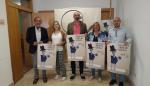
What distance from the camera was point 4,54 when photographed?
3.15 metres

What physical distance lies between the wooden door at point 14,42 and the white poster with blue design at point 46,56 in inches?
22.0

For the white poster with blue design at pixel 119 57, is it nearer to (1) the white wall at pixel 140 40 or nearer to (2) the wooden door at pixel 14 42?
(1) the white wall at pixel 140 40

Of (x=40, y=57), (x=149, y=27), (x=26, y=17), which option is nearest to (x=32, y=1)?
(x=26, y=17)

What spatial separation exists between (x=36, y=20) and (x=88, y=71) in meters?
1.86

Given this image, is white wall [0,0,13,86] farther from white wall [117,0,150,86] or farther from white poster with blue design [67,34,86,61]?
white wall [117,0,150,86]

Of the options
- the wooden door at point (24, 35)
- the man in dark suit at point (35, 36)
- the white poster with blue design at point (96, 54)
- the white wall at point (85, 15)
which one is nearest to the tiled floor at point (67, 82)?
the man in dark suit at point (35, 36)

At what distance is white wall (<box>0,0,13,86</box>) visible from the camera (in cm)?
305

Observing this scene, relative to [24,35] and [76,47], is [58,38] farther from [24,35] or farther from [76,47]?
[24,35]

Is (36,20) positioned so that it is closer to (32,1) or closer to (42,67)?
(42,67)

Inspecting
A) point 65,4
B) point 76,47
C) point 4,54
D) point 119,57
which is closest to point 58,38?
point 76,47

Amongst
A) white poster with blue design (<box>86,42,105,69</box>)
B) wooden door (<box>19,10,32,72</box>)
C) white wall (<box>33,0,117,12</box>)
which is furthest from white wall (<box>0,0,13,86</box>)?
white wall (<box>33,0,117,12</box>)

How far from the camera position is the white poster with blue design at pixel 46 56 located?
3.48 m

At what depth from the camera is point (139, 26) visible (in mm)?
2879

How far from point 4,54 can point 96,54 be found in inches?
72.4
